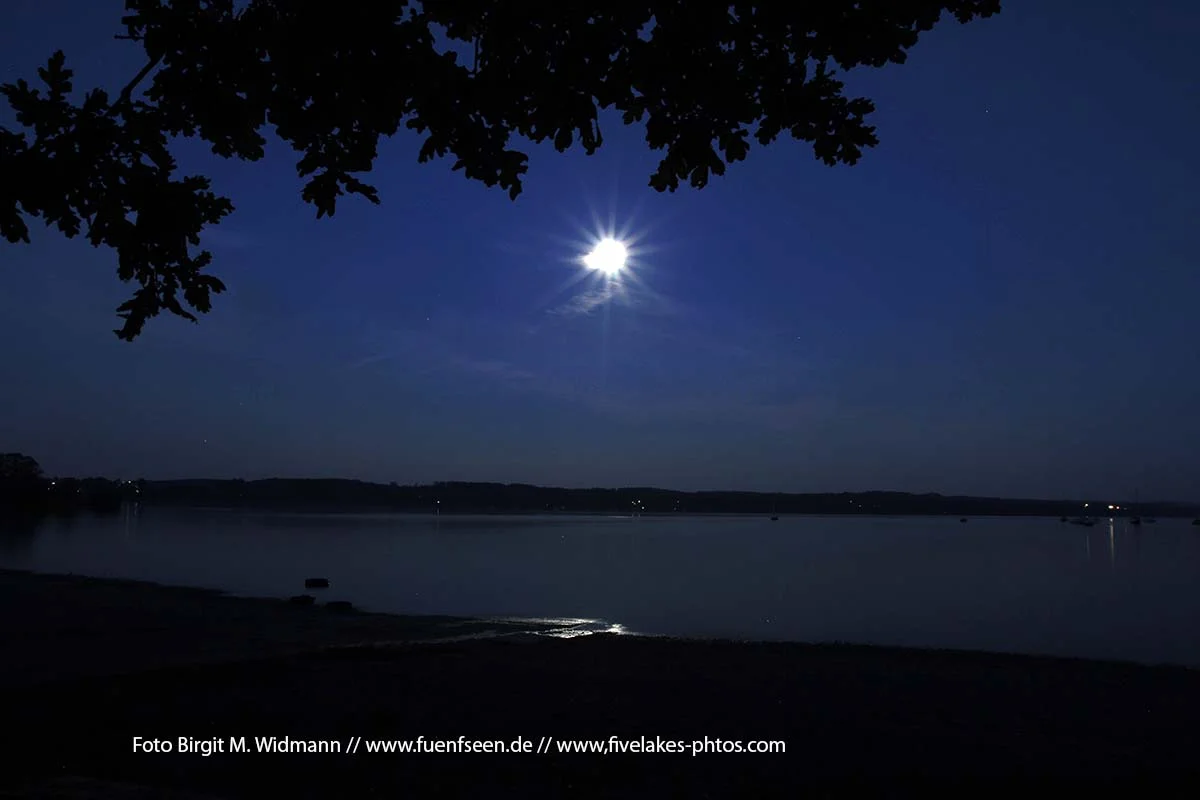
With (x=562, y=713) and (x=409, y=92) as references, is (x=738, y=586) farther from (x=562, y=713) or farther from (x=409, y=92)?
(x=409, y=92)

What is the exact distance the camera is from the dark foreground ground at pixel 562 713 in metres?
10.3

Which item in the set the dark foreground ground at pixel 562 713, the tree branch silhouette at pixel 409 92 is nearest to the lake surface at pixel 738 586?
the dark foreground ground at pixel 562 713

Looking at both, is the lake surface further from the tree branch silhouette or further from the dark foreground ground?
the tree branch silhouette

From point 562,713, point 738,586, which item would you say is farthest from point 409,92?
point 738,586

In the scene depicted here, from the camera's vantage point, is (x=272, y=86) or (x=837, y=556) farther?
(x=837, y=556)

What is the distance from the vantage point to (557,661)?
65.7 ft

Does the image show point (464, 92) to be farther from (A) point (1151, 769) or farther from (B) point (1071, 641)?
(B) point (1071, 641)

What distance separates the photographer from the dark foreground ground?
10.3 metres

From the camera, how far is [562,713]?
560 inches

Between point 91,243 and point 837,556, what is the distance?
296 ft

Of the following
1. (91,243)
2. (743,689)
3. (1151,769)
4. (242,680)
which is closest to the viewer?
(91,243)

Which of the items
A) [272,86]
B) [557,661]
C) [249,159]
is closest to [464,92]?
[272,86]

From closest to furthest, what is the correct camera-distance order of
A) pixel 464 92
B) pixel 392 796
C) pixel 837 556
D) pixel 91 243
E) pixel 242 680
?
pixel 464 92 → pixel 91 243 → pixel 392 796 → pixel 242 680 → pixel 837 556

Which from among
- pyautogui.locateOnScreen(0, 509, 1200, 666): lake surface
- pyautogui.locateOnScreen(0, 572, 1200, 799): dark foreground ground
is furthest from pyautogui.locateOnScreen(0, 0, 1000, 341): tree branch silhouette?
pyautogui.locateOnScreen(0, 509, 1200, 666): lake surface
